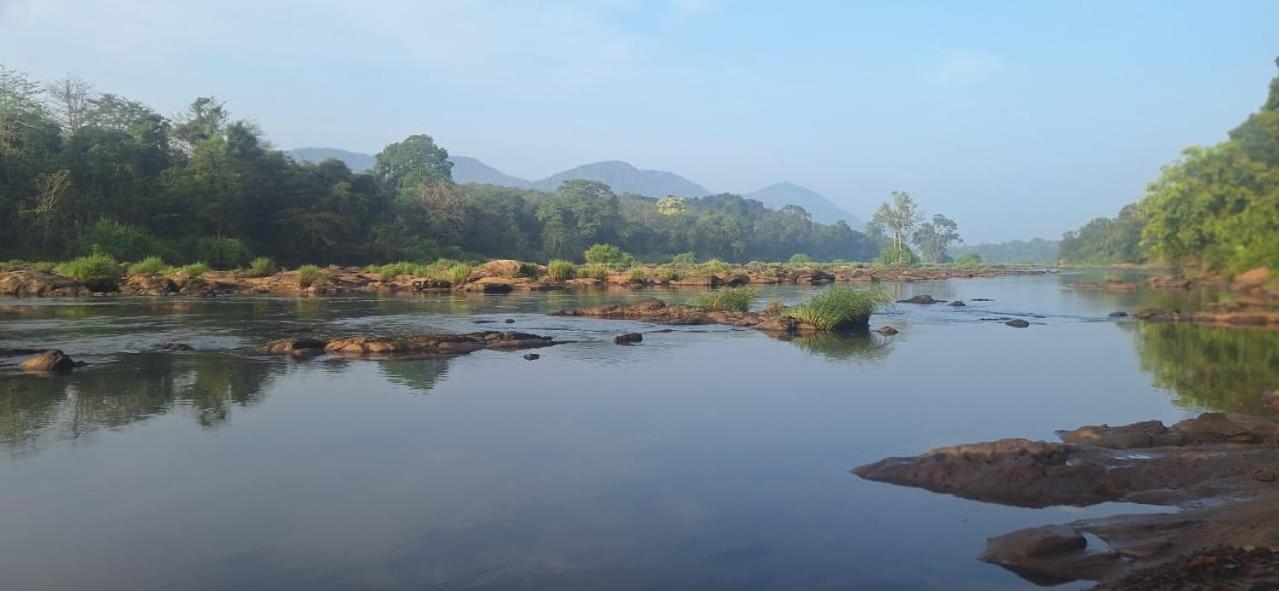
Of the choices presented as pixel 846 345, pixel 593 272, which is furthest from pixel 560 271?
pixel 846 345

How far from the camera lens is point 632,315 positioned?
22984 millimetres

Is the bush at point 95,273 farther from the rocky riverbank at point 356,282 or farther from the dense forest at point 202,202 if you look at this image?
the dense forest at point 202,202

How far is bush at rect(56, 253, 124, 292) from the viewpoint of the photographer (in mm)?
31312

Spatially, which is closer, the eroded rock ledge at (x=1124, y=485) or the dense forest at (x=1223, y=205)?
the eroded rock ledge at (x=1124, y=485)

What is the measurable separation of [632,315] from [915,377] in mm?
11340

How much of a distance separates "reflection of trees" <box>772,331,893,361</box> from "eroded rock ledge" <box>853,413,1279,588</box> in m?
6.97

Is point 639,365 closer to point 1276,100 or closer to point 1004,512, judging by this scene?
point 1004,512

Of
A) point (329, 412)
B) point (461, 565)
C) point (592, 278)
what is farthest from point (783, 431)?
point (592, 278)

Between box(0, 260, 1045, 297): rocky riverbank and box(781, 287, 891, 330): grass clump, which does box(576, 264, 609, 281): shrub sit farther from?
box(781, 287, 891, 330): grass clump

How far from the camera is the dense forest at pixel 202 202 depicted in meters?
39.8

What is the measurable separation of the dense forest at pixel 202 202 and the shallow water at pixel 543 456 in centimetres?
2920

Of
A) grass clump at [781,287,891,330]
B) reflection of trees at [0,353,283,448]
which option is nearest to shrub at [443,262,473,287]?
grass clump at [781,287,891,330]

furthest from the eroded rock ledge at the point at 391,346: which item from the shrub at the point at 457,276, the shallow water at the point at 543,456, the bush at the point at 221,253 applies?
the bush at the point at 221,253

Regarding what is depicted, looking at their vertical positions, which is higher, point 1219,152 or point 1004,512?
point 1219,152
